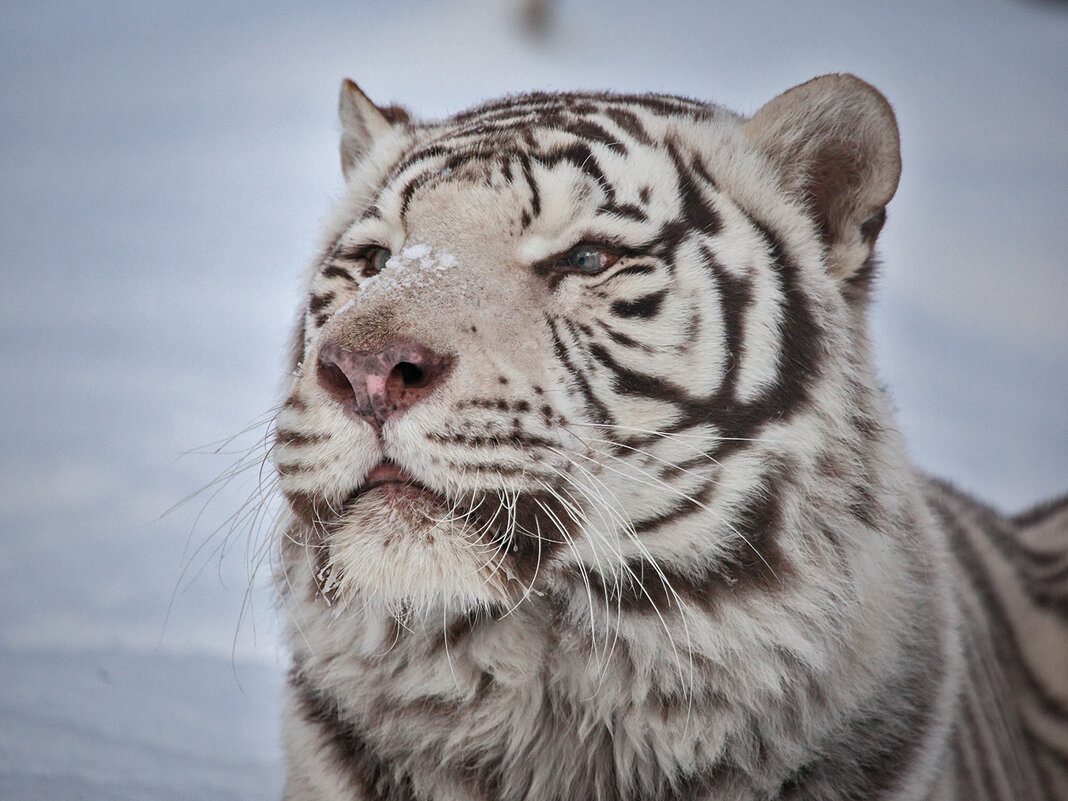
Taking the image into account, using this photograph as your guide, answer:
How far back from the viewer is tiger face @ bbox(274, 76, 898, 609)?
112cm

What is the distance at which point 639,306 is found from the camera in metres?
1.28

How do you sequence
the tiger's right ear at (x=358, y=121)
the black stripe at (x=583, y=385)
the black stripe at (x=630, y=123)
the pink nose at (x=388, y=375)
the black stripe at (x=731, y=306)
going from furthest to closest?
1. the tiger's right ear at (x=358, y=121)
2. the black stripe at (x=630, y=123)
3. the black stripe at (x=731, y=306)
4. the black stripe at (x=583, y=385)
5. the pink nose at (x=388, y=375)

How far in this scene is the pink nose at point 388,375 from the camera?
108cm

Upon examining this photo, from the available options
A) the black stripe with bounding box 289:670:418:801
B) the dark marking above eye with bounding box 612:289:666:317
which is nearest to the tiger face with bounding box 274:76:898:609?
the dark marking above eye with bounding box 612:289:666:317

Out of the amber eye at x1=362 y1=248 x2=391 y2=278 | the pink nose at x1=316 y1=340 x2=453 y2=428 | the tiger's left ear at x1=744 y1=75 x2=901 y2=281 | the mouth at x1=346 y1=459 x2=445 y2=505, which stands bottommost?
the mouth at x1=346 y1=459 x2=445 y2=505

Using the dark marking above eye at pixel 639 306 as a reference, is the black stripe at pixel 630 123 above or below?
above

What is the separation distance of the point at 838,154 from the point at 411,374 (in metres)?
0.83

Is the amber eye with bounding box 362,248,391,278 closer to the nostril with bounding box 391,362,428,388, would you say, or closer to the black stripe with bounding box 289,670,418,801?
the nostril with bounding box 391,362,428,388

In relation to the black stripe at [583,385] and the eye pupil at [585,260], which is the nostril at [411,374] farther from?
the eye pupil at [585,260]

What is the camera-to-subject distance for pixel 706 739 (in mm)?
1280

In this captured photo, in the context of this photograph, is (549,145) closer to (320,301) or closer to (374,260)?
(374,260)

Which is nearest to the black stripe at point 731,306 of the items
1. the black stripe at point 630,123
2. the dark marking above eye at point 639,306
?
the dark marking above eye at point 639,306

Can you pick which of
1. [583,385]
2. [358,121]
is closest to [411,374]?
[583,385]

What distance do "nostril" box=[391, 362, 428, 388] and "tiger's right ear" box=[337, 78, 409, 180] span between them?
91 cm
